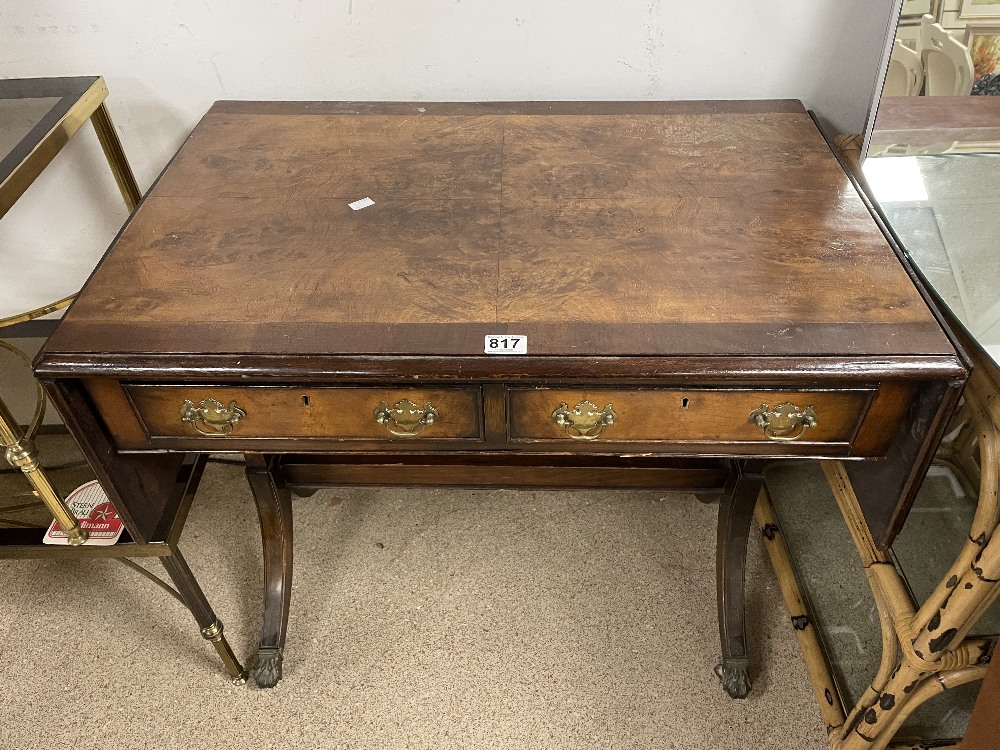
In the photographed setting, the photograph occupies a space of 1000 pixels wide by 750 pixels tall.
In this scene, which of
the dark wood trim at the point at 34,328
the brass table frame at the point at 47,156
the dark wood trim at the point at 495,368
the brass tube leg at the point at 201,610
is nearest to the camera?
the dark wood trim at the point at 495,368

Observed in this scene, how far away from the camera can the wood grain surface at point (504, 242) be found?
985 mm

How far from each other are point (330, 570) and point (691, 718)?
798mm

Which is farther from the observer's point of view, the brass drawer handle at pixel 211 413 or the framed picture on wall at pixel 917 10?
the framed picture on wall at pixel 917 10

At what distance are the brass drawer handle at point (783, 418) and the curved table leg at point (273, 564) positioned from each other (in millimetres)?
869

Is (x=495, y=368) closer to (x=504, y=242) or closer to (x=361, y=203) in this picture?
(x=504, y=242)

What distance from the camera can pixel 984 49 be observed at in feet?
4.06

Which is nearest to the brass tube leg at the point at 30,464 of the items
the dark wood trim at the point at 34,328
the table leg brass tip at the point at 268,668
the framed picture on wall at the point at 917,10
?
the table leg brass tip at the point at 268,668

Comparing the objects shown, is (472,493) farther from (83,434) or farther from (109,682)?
(83,434)

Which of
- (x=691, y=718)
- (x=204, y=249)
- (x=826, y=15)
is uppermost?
(x=826, y=15)

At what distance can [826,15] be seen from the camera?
54.4 inches

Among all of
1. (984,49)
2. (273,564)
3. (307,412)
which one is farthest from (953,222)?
(273,564)

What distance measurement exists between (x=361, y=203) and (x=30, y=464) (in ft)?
2.09

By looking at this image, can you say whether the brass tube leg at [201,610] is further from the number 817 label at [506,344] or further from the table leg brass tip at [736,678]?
the table leg brass tip at [736,678]

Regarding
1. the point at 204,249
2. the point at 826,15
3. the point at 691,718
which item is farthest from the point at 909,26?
the point at 691,718
